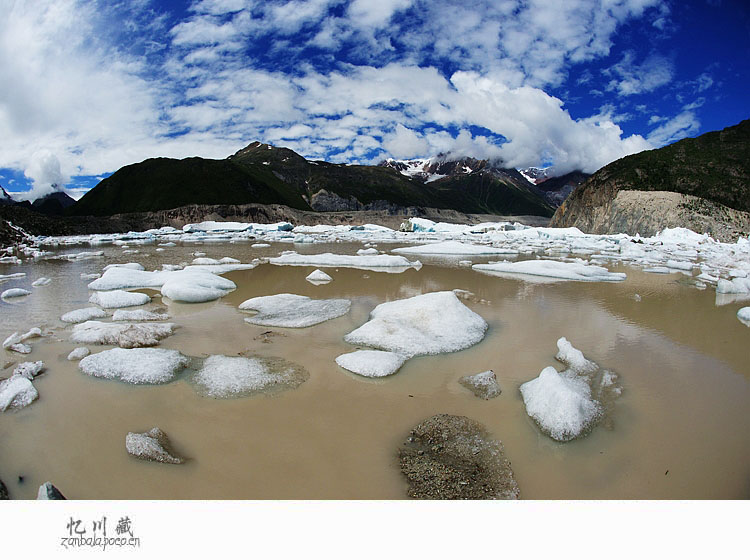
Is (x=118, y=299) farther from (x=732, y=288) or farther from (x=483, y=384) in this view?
(x=732, y=288)

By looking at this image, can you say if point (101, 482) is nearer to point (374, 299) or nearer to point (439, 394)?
point (439, 394)

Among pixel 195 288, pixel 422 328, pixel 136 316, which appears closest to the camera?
pixel 422 328


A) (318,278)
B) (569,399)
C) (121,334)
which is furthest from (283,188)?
(569,399)

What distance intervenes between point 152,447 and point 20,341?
379 centimetres

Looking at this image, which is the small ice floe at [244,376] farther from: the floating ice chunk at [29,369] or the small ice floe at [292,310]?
the floating ice chunk at [29,369]

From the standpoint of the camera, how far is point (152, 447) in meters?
2.61

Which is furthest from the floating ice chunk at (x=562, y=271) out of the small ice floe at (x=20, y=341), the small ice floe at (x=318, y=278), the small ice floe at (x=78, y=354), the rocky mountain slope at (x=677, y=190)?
the rocky mountain slope at (x=677, y=190)

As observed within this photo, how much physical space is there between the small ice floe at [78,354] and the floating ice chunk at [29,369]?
28 cm

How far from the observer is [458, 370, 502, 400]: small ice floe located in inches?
141

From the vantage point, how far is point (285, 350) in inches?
183

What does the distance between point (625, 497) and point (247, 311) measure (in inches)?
222

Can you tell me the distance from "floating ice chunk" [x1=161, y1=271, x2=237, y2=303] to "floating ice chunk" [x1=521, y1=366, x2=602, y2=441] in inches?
237
